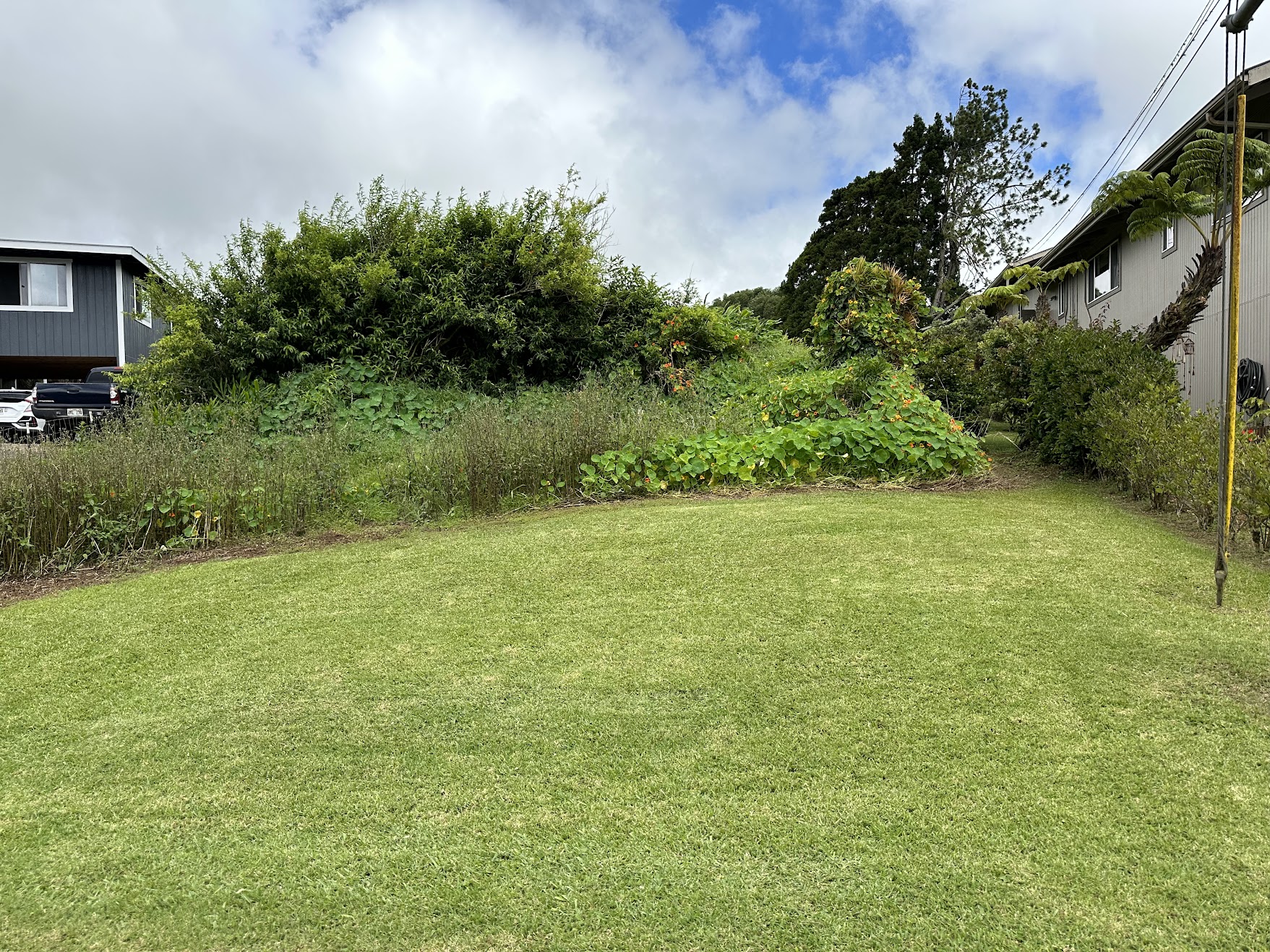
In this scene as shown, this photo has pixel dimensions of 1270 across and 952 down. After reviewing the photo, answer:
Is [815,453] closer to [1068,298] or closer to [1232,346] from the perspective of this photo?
[1232,346]

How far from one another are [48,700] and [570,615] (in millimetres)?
2140

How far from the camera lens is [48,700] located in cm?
312

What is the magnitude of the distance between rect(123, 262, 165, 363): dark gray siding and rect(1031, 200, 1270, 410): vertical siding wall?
2209cm

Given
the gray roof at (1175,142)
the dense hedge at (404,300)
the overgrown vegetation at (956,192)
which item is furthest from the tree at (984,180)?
the dense hedge at (404,300)

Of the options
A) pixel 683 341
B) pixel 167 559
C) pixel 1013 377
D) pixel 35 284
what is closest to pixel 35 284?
pixel 35 284

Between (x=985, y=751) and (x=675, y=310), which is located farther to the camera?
(x=675, y=310)

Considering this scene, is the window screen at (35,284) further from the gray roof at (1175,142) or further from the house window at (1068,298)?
the house window at (1068,298)

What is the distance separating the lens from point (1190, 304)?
8.83 meters

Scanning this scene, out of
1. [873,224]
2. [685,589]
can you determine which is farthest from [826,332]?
[873,224]

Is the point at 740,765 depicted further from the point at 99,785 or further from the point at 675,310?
the point at 675,310

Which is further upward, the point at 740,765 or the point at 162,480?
the point at 162,480

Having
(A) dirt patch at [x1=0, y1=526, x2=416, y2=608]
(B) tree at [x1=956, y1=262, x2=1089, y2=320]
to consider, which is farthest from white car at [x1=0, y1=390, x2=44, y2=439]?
(B) tree at [x1=956, y1=262, x2=1089, y2=320]

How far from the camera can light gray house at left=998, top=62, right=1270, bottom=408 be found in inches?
414

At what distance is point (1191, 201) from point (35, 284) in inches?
956
